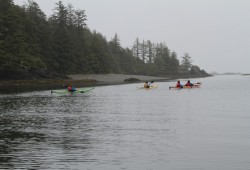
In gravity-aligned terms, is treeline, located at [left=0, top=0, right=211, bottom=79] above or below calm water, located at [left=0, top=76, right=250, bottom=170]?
above

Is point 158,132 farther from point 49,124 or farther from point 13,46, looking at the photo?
point 13,46

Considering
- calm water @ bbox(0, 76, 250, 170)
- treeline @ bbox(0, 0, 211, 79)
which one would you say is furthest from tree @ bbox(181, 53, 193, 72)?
calm water @ bbox(0, 76, 250, 170)

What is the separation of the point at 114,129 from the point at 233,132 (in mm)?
6748

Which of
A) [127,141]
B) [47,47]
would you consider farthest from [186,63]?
[127,141]

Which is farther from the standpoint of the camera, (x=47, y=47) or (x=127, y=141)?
(x=47, y=47)

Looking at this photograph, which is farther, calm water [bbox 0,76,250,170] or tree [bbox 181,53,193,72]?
tree [bbox 181,53,193,72]

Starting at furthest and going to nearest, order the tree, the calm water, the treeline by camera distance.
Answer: the tree < the treeline < the calm water

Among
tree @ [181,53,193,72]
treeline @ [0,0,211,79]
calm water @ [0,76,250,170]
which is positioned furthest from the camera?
tree @ [181,53,193,72]

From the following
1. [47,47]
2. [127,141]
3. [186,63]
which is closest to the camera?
[127,141]

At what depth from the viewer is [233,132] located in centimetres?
1827

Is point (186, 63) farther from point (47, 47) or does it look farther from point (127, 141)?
point (127, 141)

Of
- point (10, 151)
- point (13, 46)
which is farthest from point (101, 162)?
point (13, 46)

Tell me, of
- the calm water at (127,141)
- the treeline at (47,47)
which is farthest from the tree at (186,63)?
the calm water at (127,141)

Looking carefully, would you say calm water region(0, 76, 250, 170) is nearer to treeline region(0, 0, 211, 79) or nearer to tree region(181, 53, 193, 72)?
treeline region(0, 0, 211, 79)
